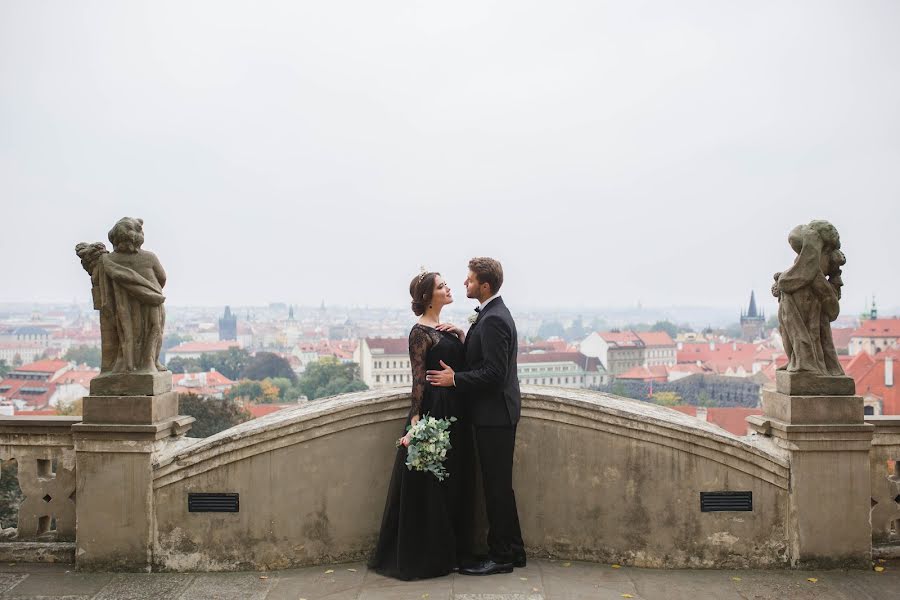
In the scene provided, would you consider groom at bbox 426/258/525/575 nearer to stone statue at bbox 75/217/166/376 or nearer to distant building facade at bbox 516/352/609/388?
stone statue at bbox 75/217/166/376

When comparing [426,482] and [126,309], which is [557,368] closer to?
[426,482]

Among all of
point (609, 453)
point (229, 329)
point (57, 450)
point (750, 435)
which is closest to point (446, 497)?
point (609, 453)

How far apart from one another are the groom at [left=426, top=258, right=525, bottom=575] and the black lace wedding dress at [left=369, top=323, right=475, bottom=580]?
9cm

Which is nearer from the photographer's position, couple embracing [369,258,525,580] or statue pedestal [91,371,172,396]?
couple embracing [369,258,525,580]

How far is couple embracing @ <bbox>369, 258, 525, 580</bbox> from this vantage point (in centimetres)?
462

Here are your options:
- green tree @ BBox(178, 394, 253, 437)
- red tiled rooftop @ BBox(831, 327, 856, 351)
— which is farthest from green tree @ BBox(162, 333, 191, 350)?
red tiled rooftop @ BBox(831, 327, 856, 351)

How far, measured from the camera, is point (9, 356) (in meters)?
65.9

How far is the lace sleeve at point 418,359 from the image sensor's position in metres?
4.63

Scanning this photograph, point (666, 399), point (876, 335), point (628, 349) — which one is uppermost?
point (876, 335)

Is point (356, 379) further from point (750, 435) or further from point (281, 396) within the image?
point (750, 435)

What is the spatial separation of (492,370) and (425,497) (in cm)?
92

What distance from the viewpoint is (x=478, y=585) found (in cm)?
451

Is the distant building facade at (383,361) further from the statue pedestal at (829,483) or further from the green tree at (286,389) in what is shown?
the statue pedestal at (829,483)

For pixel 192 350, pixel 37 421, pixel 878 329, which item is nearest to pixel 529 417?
pixel 37 421
